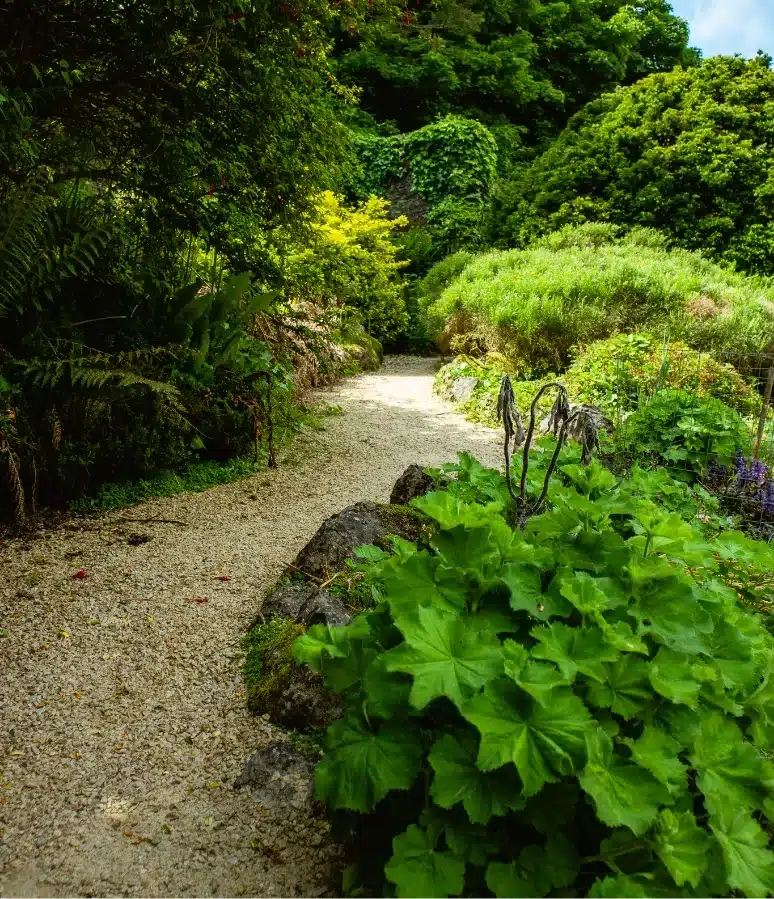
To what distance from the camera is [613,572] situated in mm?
1368

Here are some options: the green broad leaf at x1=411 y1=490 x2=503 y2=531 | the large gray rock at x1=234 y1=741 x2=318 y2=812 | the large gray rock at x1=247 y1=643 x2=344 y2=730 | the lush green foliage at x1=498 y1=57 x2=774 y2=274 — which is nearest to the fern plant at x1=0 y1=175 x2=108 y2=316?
the large gray rock at x1=247 y1=643 x2=344 y2=730

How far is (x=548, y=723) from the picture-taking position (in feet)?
3.28

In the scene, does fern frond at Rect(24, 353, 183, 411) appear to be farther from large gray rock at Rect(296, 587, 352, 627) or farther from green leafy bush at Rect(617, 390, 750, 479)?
green leafy bush at Rect(617, 390, 750, 479)

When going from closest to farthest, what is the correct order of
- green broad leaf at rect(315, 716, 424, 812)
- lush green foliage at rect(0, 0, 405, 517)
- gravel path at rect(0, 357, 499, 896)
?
green broad leaf at rect(315, 716, 424, 812) < gravel path at rect(0, 357, 499, 896) < lush green foliage at rect(0, 0, 405, 517)

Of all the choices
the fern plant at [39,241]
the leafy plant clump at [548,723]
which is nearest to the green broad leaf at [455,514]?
the leafy plant clump at [548,723]

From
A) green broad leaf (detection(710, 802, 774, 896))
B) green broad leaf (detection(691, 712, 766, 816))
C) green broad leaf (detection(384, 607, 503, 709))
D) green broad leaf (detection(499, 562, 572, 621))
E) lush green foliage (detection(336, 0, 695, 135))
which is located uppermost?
lush green foliage (detection(336, 0, 695, 135))

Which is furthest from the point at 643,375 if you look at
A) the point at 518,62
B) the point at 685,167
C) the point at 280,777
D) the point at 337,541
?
the point at 518,62

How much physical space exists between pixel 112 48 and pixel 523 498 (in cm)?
383

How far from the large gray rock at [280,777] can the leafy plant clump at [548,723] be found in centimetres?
57

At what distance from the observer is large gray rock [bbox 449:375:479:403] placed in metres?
7.57

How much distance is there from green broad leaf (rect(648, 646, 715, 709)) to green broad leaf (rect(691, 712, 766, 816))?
0.25 feet

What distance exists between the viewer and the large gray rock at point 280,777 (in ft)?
5.87

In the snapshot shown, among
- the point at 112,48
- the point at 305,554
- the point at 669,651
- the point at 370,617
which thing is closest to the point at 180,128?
the point at 112,48

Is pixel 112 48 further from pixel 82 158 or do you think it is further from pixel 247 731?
pixel 247 731
